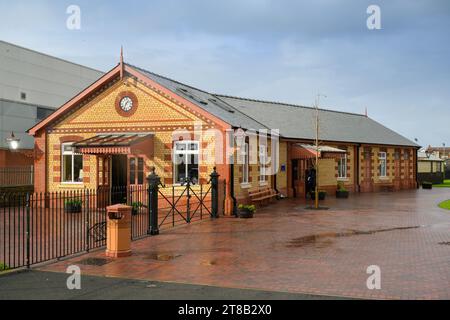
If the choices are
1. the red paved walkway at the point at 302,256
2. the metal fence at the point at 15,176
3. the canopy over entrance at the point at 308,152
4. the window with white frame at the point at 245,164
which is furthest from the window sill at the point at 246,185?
the metal fence at the point at 15,176

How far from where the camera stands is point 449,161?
63875 mm

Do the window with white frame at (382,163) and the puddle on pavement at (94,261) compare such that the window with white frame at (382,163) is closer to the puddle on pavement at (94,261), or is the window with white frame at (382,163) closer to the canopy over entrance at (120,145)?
the canopy over entrance at (120,145)

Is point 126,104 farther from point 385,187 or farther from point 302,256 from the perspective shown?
point 385,187

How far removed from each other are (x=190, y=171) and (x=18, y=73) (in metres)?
22.4

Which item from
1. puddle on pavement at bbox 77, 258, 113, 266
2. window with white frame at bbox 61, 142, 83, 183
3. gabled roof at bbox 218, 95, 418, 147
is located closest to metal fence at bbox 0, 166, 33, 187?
window with white frame at bbox 61, 142, 83, 183

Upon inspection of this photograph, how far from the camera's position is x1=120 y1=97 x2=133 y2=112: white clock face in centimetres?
2003

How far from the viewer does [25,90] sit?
35.3 meters

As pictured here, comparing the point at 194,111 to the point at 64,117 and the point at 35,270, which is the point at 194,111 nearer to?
the point at 64,117

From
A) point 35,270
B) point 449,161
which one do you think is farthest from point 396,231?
point 449,161

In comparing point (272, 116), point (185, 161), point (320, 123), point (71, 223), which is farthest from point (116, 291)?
point (320, 123)

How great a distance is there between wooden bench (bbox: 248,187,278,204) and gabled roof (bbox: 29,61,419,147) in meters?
3.05

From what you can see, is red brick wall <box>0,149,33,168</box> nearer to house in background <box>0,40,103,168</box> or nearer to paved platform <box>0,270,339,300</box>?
house in background <box>0,40,103,168</box>

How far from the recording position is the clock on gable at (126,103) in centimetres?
1995

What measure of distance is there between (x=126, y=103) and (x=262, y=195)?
7.67 metres
